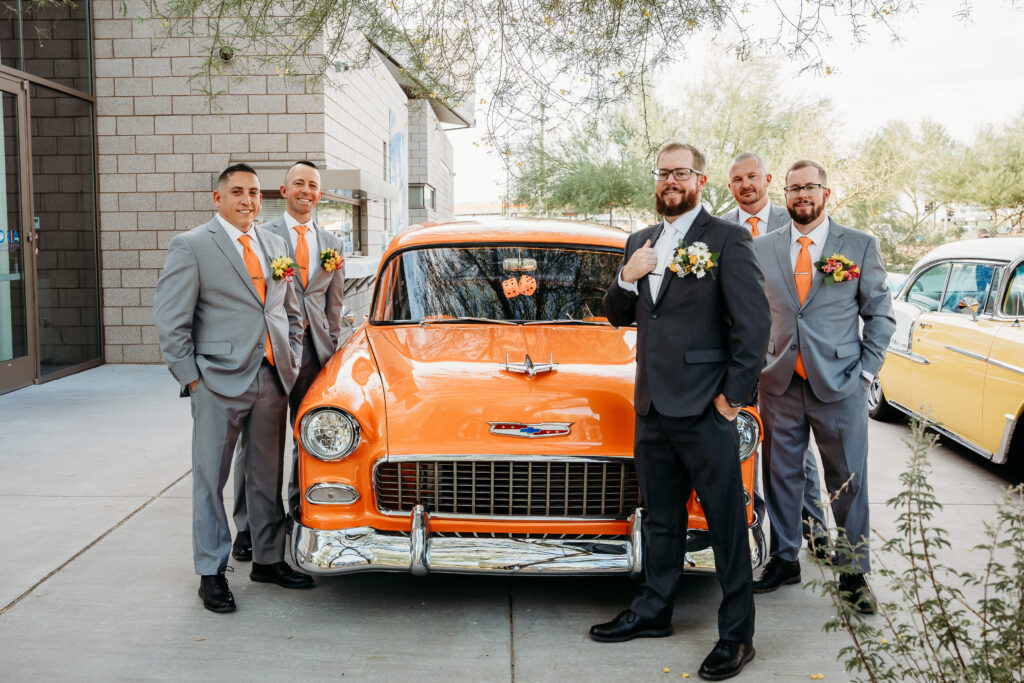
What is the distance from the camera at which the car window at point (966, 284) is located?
6.35 m

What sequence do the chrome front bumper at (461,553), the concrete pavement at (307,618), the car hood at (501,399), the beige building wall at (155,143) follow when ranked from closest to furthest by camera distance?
the concrete pavement at (307,618), the chrome front bumper at (461,553), the car hood at (501,399), the beige building wall at (155,143)

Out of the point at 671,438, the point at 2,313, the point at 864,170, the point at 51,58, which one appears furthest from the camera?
the point at 864,170

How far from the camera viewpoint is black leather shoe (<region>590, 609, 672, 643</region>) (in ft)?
11.9

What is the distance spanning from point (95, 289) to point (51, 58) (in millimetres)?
2768

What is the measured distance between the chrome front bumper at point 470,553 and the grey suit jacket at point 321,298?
1.38 metres

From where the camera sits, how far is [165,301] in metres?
3.87

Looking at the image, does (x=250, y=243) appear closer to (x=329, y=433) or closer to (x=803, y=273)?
(x=329, y=433)

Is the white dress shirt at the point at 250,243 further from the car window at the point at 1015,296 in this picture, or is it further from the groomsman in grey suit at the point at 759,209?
the car window at the point at 1015,296

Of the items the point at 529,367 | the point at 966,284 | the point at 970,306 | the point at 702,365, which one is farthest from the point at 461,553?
the point at 966,284

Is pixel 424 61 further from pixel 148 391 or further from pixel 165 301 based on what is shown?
pixel 148 391

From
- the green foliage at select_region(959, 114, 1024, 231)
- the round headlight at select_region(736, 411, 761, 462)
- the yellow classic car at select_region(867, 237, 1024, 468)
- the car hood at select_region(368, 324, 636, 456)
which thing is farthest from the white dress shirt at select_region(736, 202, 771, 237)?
the green foliage at select_region(959, 114, 1024, 231)

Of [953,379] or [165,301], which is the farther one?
[953,379]

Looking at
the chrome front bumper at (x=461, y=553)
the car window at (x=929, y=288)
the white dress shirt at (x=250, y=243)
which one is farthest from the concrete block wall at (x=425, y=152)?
the chrome front bumper at (x=461, y=553)

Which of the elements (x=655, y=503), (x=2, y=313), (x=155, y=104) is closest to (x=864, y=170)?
(x=155, y=104)
